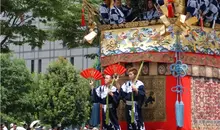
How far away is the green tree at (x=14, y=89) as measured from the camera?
27422 mm

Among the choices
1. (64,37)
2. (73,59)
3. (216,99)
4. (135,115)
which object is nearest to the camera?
(135,115)

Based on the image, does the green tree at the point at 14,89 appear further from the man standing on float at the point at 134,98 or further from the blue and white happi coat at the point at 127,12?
the man standing on float at the point at 134,98

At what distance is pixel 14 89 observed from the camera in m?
27.7

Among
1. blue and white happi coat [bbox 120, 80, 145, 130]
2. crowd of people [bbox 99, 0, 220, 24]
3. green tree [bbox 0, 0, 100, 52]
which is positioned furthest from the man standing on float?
green tree [bbox 0, 0, 100, 52]

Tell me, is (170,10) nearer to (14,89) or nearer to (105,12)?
(105,12)

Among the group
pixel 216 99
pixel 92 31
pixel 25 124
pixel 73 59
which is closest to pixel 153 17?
pixel 92 31

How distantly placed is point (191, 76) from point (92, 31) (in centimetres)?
221

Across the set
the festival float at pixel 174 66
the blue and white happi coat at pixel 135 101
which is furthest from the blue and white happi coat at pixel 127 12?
the blue and white happi coat at pixel 135 101

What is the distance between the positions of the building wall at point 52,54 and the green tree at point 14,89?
386 inches

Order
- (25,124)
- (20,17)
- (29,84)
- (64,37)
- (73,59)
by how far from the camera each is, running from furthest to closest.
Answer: (73,59), (29,84), (25,124), (64,37), (20,17)

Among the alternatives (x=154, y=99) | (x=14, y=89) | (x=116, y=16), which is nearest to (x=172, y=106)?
(x=154, y=99)

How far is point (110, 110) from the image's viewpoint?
1013 cm

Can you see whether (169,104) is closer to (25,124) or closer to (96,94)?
(96,94)

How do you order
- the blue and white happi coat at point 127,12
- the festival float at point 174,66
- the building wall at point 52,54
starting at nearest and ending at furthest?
the festival float at point 174,66
the blue and white happi coat at point 127,12
the building wall at point 52,54
